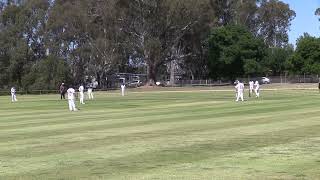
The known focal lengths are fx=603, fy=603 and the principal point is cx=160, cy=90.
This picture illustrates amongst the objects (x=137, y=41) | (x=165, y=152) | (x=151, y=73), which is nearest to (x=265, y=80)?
(x=151, y=73)

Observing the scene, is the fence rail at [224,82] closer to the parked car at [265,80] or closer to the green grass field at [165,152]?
the parked car at [265,80]

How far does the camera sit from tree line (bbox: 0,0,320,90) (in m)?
103

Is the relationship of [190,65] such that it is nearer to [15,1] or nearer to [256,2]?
[256,2]

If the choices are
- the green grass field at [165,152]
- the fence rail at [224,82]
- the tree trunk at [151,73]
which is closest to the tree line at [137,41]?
the tree trunk at [151,73]

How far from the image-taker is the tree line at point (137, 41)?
103 m

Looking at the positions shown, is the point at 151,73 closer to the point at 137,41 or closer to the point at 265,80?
the point at 137,41

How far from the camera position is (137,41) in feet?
342

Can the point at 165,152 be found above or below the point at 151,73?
below

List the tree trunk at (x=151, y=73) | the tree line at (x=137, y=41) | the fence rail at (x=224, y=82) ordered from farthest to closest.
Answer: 1. the fence rail at (x=224, y=82)
2. the tree trunk at (x=151, y=73)
3. the tree line at (x=137, y=41)

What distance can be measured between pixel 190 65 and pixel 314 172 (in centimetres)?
11550

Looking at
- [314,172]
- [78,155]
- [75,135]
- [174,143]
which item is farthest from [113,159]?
[75,135]

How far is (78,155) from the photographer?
14.1m

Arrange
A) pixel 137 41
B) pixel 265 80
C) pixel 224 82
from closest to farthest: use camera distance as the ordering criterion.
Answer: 1. pixel 137 41
2. pixel 265 80
3. pixel 224 82

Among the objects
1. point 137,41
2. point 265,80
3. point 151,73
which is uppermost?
point 137,41
